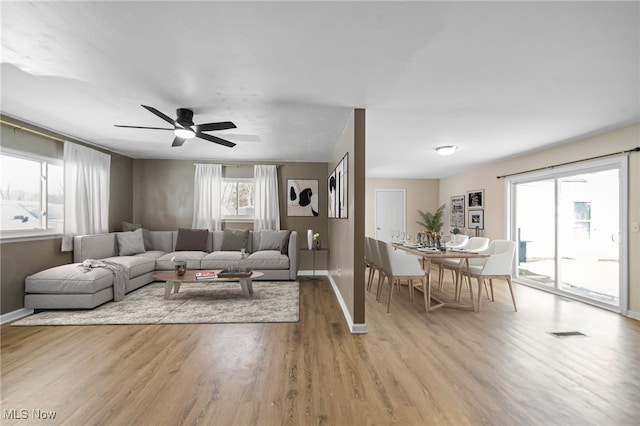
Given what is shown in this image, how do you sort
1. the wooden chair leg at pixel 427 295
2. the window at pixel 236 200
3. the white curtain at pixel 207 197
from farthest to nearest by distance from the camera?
the window at pixel 236 200, the white curtain at pixel 207 197, the wooden chair leg at pixel 427 295

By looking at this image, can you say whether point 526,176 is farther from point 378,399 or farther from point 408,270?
point 378,399

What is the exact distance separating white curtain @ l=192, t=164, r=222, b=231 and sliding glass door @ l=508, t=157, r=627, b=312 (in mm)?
5904

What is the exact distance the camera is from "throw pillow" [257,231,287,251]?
6169 mm

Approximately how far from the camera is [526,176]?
5605 millimetres

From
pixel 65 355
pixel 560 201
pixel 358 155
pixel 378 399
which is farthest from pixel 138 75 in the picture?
pixel 560 201

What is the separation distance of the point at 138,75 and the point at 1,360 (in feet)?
8.77

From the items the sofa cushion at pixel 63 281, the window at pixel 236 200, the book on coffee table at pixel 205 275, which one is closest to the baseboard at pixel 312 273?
the window at pixel 236 200

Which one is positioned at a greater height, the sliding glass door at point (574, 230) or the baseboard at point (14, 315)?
the sliding glass door at point (574, 230)

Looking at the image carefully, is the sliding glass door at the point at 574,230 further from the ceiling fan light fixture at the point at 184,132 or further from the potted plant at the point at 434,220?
the ceiling fan light fixture at the point at 184,132

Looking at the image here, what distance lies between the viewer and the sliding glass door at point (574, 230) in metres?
4.15

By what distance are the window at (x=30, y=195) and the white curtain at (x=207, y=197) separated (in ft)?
7.31

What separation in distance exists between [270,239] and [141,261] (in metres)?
2.27

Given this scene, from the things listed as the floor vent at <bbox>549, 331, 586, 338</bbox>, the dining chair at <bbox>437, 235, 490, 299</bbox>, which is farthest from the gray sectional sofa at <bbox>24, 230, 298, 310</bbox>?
the floor vent at <bbox>549, 331, 586, 338</bbox>

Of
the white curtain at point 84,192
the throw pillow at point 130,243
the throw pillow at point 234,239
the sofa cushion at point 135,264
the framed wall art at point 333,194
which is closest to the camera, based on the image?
the white curtain at point 84,192
